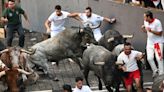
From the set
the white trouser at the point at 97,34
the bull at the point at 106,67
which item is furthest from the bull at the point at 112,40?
the bull at the point at 106,67

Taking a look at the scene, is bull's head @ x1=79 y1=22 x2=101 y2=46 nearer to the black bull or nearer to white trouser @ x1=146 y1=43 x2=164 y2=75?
the black bull

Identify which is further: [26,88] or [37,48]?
[37,48]

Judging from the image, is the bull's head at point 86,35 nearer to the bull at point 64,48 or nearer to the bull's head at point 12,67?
the bull at point 64,48

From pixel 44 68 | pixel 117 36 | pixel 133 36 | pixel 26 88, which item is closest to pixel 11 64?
pixel 26 88

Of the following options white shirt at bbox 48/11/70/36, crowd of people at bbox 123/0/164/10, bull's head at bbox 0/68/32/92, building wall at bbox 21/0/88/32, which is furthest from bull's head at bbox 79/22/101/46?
building wall at bbox 21/0/88/32

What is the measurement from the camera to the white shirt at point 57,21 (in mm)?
20828

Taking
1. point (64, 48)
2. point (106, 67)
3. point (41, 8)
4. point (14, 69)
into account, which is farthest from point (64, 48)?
point (41, 8)

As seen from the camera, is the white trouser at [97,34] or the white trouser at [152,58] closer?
the white trouser at [152,58]

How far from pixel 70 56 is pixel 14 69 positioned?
3900 mm

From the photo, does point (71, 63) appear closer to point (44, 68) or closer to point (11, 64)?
point (44, 68)

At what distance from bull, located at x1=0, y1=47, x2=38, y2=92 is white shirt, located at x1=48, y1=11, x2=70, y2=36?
4.38m

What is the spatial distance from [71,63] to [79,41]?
2.03 meters

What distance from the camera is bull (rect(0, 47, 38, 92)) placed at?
51.7 ft

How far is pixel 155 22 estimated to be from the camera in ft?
59.9
